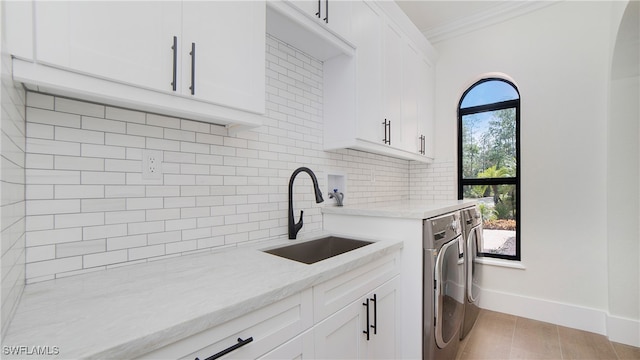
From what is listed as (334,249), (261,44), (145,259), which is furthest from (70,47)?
(334,249)

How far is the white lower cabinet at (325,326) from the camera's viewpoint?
752mm

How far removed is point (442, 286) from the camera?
167 cm

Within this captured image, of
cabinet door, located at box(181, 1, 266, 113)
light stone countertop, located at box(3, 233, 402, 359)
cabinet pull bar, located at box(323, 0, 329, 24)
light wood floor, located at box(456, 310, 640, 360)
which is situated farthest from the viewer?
Answer: light wood floor, located at box(456, 310, 640, 360)

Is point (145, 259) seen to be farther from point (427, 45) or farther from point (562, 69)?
point (562, 69)

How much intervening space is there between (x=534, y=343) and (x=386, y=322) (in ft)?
5.32

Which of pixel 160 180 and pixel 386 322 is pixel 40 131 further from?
pixel 386 322

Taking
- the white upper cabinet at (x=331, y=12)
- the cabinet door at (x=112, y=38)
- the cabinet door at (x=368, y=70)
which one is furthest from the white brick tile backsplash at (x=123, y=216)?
the cabinet door at (x=368, y=70)

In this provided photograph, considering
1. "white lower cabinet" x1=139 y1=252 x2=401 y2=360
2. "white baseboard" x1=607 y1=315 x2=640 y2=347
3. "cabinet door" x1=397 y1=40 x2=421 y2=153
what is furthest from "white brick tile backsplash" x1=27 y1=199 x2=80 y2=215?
"white baseboard" x1=607 y1=315 x2=640 y2=347

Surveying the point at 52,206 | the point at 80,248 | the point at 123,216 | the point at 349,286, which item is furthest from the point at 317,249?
the point at 52,206

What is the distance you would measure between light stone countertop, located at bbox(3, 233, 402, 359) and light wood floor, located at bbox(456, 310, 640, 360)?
1757 millimetres

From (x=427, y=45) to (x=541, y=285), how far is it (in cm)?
265

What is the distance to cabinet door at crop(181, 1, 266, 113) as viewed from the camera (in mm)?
996

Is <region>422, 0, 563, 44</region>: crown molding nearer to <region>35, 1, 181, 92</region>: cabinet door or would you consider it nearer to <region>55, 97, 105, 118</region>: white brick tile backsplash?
<region>35, 1, 181, 92</region>: cabinet door

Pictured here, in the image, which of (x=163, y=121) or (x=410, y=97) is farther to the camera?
(x=410, y=97)
